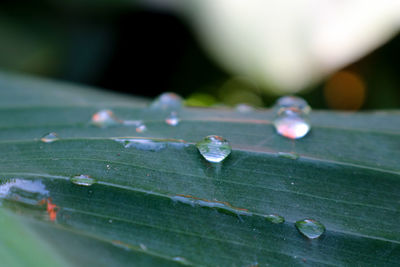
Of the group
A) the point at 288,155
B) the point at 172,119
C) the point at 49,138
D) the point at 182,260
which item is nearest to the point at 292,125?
the point at 288,155

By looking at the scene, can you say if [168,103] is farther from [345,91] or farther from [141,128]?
[345,91]

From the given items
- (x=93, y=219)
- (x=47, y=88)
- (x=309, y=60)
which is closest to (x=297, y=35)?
(x=309, y=60)

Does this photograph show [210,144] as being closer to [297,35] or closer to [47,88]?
[47,88]

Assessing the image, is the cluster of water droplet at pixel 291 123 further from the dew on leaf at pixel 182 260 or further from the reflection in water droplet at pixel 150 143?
the dew on leaf at pixel 182 260

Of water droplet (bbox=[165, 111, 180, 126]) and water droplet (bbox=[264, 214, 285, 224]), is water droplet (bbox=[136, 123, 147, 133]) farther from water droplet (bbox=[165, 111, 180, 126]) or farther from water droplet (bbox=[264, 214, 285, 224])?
water droplet (bbox=[264, 214, 285, 224])

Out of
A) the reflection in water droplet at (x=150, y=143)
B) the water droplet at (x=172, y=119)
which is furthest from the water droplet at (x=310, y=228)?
the water droplet at (x=172, y=119)

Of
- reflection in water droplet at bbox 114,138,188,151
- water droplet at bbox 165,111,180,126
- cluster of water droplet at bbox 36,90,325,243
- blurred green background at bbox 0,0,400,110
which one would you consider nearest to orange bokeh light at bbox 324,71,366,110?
blurred green background at bbox 0,0,400,110
